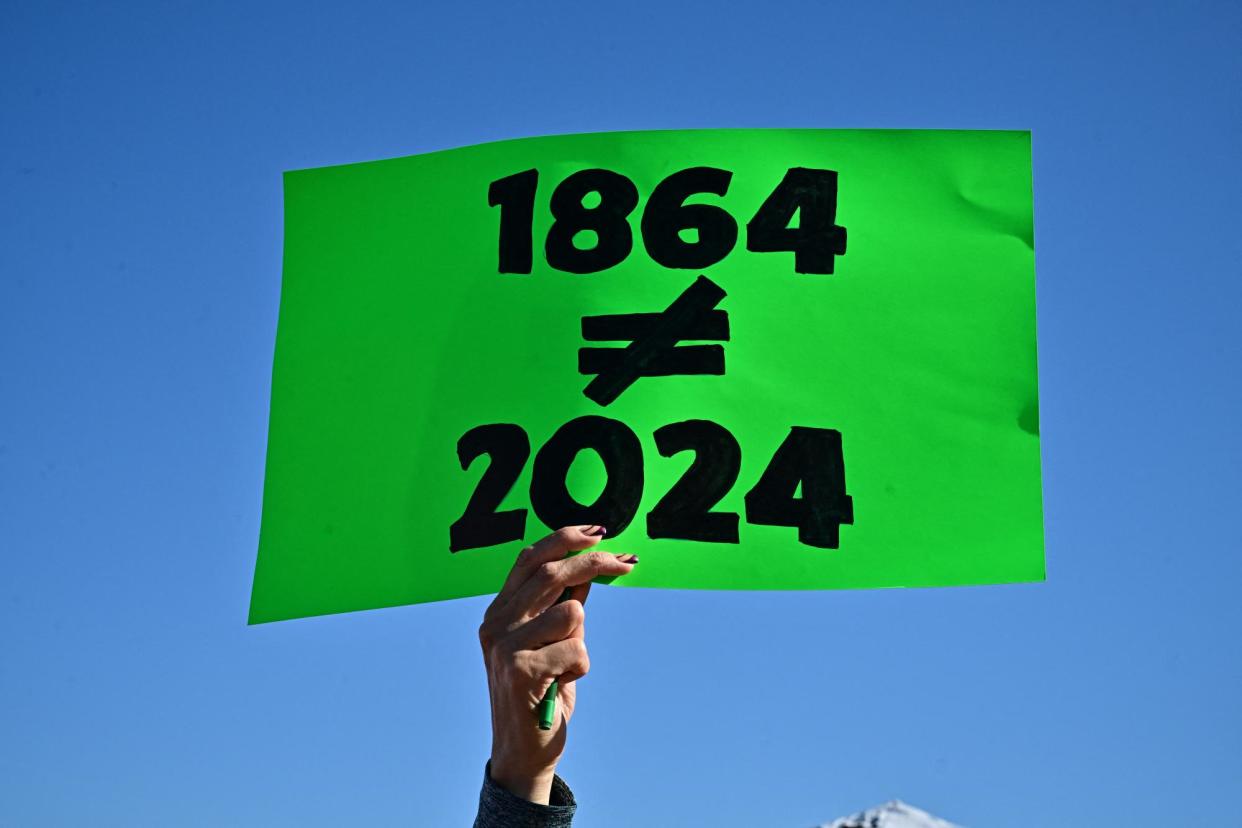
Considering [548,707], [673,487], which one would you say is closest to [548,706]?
[548,707]

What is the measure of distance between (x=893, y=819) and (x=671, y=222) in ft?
6.55

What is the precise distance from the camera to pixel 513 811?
8.89 ft

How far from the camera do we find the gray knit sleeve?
2.71 meters

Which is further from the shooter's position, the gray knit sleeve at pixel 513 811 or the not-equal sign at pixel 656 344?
the not-equal sign at pixel 656 344

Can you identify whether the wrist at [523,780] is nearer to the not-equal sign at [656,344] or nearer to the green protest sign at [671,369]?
the green protest sign at [671,369]

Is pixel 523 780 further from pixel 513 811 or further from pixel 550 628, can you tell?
pixel 550 628

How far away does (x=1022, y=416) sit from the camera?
321 centimetres

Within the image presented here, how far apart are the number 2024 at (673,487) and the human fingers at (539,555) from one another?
0.29 metres

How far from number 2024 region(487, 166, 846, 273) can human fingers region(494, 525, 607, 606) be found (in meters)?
0.79

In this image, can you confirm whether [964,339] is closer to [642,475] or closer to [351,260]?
[642,475]

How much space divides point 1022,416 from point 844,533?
1.64 feet

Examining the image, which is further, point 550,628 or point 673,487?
point 673,487

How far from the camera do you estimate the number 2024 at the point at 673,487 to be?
3.14 metres

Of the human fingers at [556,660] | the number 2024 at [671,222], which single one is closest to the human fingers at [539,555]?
the human fingers at [556,660]
